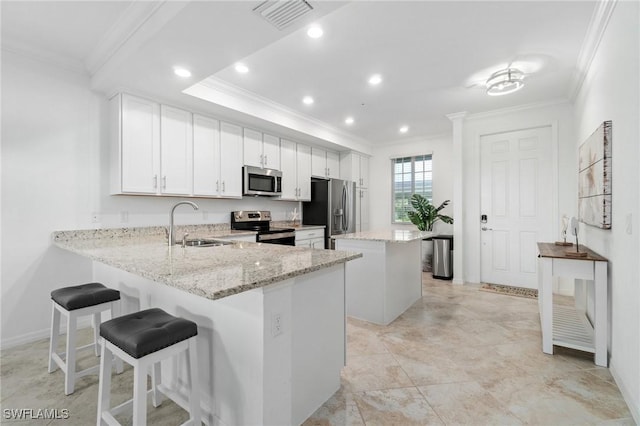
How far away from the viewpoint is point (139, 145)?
3.07m

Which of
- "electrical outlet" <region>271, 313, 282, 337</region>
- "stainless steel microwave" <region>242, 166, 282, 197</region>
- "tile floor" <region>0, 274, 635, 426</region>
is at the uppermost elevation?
"stainless steel microwave" <region>242, 166, 282, 197</region>

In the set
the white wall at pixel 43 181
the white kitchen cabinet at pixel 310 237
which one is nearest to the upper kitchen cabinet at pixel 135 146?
the white wall at pixel 43 181

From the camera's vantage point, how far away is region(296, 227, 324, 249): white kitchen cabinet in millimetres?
4632

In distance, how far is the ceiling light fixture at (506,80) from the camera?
310 cm

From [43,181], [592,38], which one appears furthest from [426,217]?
[43,181]

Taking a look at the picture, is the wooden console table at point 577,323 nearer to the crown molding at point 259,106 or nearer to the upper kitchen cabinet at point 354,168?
the crown molding at point 259,106

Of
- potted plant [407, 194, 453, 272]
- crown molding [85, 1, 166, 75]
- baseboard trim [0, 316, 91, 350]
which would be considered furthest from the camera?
potted plant [407, 194, 453, 272]

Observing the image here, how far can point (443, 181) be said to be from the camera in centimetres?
569

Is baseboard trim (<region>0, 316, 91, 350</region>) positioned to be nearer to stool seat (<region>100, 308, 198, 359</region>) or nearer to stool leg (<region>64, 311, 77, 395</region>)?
stool leg (<region>64, 311, 77, 395</region>)

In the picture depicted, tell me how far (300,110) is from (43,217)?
3212 millimetres

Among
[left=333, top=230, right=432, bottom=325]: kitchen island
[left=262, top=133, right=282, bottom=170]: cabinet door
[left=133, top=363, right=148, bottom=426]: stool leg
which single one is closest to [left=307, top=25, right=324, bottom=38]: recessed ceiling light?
[left=333, top=230, right=432, bottom=325]: kitchen island

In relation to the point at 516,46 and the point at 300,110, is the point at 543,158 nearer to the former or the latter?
the point at 516,46

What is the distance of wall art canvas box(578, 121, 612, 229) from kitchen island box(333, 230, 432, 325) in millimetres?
1487

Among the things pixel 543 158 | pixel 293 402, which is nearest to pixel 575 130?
pixel 543 158
